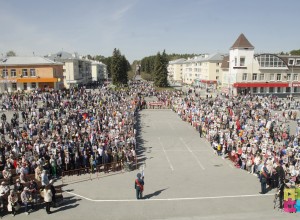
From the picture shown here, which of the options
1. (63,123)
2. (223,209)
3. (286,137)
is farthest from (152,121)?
(223,209)

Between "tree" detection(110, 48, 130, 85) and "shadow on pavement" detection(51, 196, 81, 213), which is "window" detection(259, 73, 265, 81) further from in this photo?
"shadow on pavement" detection(51, 196, 81, 213)

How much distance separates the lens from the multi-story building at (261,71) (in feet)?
198

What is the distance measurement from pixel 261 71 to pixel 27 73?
50195 mm

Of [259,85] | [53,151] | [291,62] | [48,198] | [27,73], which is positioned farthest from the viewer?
[291,62]

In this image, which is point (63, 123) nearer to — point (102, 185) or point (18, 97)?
point (102, 185)

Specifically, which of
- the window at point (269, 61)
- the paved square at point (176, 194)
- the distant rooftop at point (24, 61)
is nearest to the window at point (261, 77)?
the window at point (269, 61)

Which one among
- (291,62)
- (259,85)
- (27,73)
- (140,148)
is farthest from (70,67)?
(140,148)

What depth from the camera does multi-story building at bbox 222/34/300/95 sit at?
6025 centimetres

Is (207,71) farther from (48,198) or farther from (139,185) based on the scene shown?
(48,198)

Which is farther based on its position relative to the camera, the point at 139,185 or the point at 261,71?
the point at 261,71

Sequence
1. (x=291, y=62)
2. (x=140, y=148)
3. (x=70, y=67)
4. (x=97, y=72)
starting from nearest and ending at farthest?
(x=140, y=148) < (x=291, y=62) < (x=70, y=67) < (x=97, y=72)

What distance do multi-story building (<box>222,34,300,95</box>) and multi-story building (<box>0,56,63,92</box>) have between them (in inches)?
1561

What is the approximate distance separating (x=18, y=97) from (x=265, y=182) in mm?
36752

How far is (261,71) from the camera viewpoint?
60750mm
